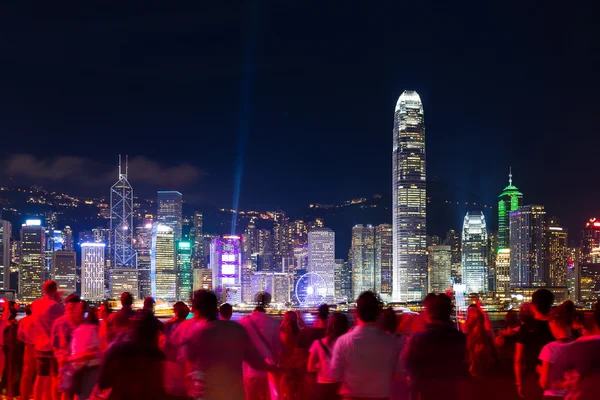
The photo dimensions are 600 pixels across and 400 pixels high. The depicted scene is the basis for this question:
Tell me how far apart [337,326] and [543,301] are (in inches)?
76.8

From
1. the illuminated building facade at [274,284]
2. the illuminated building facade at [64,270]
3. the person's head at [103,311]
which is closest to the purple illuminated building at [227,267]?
the illuminated building facade at [274,284]

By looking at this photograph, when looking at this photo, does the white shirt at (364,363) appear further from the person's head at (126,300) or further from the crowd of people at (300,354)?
the person's head at (126,300)

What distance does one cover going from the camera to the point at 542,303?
745cm

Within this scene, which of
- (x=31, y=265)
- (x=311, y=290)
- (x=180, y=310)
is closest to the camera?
(x=180, y=310)

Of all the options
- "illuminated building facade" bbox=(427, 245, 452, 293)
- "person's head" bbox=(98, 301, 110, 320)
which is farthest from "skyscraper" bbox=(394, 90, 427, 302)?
"person's head" bbox=(98, 301, 110, 320)

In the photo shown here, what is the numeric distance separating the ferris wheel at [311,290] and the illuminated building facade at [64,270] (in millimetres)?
46894

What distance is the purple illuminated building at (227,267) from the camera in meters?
152

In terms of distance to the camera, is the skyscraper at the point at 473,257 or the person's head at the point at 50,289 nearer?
the person's head at the point at 50,289

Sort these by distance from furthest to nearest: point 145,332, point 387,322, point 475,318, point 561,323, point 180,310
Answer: point 180,310, point 475,318, point 387,322, point 561,323, point 145,332

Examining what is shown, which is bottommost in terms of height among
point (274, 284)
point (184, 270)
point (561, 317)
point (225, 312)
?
point (274, 284)

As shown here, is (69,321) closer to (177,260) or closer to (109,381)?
(109,381)

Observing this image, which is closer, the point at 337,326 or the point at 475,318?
the point at 337,326

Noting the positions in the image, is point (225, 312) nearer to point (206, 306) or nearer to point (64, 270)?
point (206, 306)

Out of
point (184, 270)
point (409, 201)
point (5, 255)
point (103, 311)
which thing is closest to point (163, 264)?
point (184, 270)
